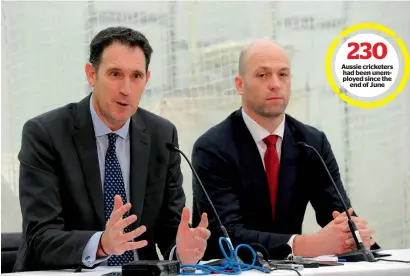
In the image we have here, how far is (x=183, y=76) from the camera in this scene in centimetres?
347

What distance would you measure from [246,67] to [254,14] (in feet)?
1.51

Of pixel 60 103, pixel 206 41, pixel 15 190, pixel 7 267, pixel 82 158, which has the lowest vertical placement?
pixel 7 267

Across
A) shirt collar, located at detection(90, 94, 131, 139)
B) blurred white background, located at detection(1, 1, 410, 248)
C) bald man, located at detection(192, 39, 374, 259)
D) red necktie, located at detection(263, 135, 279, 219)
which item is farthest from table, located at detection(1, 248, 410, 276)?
blurred white background, located at detection(1, 1, 410, 248)

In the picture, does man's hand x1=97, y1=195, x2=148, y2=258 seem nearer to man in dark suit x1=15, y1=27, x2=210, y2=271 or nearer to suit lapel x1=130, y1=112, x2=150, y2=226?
man in dark suit x1=15, y1=27, x2=210, y2=271

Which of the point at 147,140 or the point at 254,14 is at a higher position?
the point at 254,14

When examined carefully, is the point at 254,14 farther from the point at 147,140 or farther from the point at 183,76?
the point at 147,140

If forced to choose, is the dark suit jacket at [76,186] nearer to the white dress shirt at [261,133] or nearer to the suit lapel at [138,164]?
the suit lapel at [138,164]

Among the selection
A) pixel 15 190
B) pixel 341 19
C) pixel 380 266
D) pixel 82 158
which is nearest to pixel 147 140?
pixel 82 158

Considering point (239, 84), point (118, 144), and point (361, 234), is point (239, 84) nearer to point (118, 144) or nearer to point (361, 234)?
point (118, 144)

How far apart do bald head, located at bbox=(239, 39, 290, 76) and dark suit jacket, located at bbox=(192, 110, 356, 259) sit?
30 cm

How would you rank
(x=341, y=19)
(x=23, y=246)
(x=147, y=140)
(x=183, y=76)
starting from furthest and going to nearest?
(x=341, y=19) → (x=183, y=76) → (x=147, y=140) → (x=23, y=246)

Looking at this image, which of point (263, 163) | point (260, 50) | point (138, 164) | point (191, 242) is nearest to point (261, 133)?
point (263, 163)

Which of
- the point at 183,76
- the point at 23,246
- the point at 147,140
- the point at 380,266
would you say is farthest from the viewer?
the point at 183,76

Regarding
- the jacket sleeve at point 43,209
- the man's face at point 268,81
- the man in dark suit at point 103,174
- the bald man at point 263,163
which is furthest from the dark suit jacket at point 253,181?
the jacket sleeve at point 43,209
